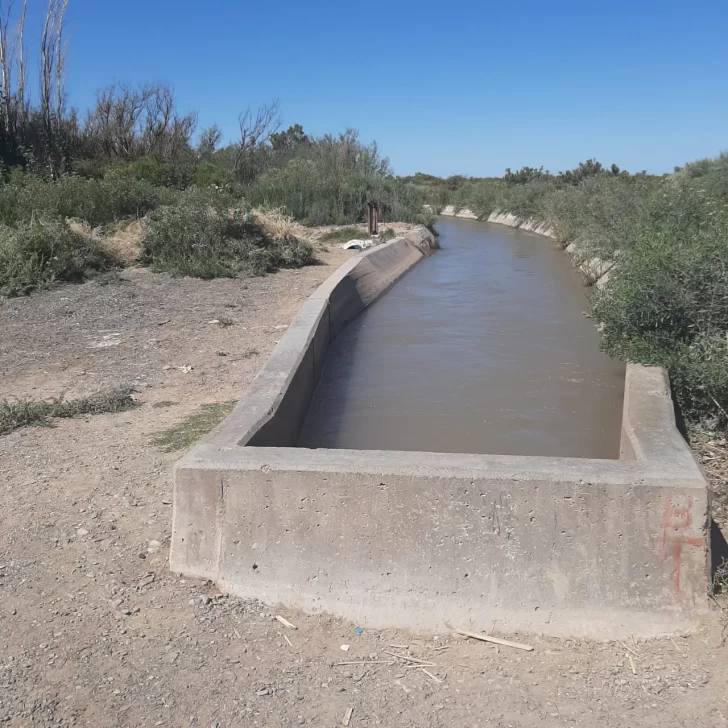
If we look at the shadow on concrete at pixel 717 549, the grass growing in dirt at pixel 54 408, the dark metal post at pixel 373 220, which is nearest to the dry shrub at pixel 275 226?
the dark metal post at pixel 373 220

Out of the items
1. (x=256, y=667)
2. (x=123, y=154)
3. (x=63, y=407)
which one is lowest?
(x=256, y=667)

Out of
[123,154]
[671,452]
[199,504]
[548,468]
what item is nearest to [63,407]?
[199,504]

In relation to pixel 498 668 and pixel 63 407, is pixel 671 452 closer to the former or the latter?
pixel 498 668

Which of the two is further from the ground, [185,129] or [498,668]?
[185,129]

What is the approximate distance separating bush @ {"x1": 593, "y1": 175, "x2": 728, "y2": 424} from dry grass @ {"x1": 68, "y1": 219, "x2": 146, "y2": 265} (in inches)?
383

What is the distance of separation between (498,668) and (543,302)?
1178 cm

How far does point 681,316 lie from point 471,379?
8.75 ft

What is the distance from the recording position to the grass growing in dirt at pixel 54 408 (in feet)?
20.9

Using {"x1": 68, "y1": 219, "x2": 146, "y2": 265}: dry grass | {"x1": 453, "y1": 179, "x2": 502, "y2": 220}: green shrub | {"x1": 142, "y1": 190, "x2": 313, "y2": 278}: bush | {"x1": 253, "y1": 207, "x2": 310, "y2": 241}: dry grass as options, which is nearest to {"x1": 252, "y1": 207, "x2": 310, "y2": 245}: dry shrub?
{"x1": 253, "y1": 207, "x2": 310, "y2": 241}: dry grass

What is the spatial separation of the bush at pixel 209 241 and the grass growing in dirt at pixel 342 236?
5.89 m

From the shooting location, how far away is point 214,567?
4180 millimetres

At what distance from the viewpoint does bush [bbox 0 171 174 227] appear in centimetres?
1441

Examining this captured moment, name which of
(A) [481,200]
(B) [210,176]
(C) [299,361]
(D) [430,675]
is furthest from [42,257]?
(A) [481,200]

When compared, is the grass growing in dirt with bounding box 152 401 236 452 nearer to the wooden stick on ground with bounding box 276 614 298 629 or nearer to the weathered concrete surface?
the weathered concrete surface
